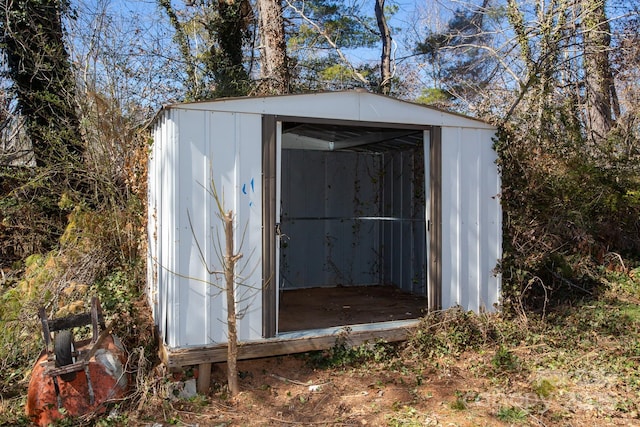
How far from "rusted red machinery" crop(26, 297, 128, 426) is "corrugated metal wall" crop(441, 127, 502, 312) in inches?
124

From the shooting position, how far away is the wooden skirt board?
5.64 metres

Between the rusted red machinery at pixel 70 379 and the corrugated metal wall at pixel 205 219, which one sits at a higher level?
the corrugated metal wall at pixel 205 219

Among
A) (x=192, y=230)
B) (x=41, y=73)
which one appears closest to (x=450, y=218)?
(x=192, y=230)

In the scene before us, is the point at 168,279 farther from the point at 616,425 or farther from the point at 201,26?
the point at 201,26

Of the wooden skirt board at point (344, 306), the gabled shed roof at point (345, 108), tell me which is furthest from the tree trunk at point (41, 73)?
the gabled shed roof at point (345, 108)

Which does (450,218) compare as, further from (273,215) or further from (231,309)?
(231,309)

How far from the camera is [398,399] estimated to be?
414 centimetres

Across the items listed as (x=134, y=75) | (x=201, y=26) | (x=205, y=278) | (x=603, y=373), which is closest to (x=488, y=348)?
(x=603, y=373)

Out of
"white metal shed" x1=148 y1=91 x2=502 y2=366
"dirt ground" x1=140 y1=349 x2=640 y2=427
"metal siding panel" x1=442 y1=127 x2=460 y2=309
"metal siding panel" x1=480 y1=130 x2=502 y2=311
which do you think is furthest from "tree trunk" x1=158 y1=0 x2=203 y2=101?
"dirt ground" x1=140 y1=349 x2=640 y2=427

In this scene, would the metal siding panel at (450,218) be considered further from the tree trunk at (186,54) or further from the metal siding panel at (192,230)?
the tree trunk at (186,54)

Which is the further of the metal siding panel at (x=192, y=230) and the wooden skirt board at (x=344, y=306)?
the wooden skirt board at (x=344, y=306)

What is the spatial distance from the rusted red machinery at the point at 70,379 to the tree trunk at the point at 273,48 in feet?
21.9

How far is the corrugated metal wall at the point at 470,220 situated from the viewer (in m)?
5.30

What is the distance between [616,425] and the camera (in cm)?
363
